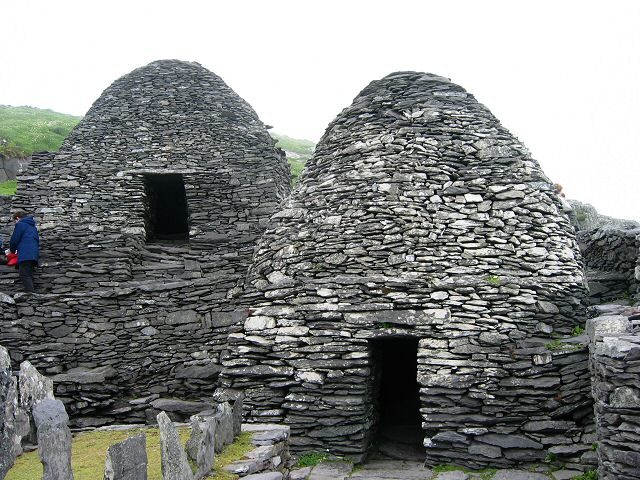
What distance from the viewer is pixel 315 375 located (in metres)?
8.16

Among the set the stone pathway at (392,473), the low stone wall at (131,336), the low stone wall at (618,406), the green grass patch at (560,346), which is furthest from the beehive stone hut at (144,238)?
the low stone wall at (618,406)

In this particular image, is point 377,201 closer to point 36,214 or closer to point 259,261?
point 259,261

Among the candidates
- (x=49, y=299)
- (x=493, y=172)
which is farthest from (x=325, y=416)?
(x=49, y=299)

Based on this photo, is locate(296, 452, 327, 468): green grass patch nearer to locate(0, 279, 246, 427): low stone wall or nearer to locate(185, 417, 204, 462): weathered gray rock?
locate(0, 279, 246, 427): low stone wall

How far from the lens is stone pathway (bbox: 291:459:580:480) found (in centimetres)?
698

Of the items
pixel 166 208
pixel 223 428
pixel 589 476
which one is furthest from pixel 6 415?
pixel 166 208

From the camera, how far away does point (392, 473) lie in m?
7.53

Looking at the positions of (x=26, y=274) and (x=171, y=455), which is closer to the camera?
(x=171, y=455)

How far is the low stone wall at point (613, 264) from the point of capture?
11.1 metres

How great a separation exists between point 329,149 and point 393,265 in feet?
9.48

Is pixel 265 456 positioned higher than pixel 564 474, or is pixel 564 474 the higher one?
pixel 265 456

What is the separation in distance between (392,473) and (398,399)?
3.20 meters

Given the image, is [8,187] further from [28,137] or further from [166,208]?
[28,137]

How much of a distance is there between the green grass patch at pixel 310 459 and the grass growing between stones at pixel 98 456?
6.11ft
